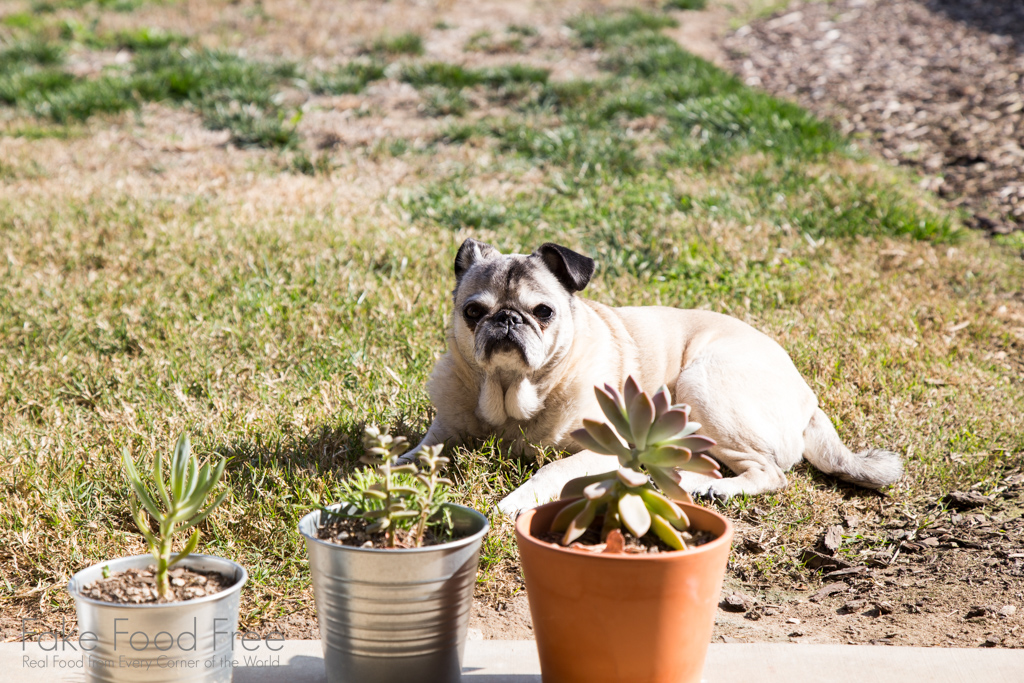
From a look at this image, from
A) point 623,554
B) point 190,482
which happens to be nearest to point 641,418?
point 623,554

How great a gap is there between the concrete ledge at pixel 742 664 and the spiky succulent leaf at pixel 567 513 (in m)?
0.48

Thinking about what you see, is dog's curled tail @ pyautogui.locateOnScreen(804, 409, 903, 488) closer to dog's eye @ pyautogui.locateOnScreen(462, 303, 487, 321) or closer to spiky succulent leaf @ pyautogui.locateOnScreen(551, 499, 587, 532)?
dog's eye @ pyautogui.locateOnScreen(462, 303, 487, 321)

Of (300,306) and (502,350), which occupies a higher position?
(502,350)

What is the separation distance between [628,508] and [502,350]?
1.53m

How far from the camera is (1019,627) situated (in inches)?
110

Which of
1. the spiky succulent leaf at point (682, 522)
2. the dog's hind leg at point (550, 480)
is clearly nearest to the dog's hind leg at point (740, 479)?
the dog's hind leg at point (550, 480)

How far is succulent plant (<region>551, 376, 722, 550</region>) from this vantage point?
2.01 meters

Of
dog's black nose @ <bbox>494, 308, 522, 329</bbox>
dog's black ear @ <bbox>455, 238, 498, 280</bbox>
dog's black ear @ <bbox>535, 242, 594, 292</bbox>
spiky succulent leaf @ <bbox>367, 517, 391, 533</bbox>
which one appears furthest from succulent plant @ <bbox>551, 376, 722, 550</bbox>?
dog's black ear @ <bbox>455, 238, 498, 280</bbox>

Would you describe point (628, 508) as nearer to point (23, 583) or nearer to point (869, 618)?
point (869, 618)

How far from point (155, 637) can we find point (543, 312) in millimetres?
2162

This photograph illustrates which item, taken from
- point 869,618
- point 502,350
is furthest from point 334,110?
point 869,618

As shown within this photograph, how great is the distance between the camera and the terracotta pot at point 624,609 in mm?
1909

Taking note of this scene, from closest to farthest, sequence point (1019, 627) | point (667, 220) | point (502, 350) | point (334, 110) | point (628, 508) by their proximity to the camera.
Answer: point (628, 508) → point (1019, 627) → point (502, 350) → point (667, 220) → point (334, 110)

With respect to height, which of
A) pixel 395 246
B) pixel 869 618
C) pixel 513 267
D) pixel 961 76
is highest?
pixel 961 76
